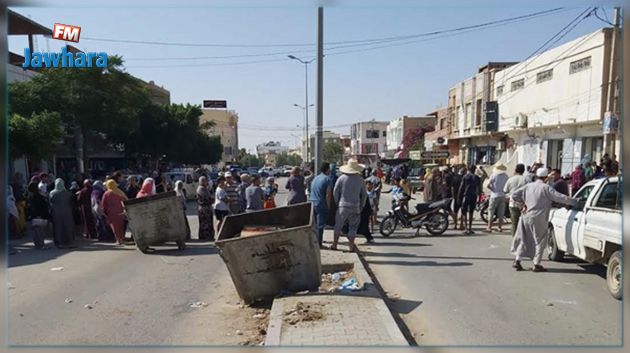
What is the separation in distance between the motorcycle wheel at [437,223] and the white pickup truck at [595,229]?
3501 millimetres

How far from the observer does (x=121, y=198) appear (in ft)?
36.4

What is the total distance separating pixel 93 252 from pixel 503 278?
8.04 meters

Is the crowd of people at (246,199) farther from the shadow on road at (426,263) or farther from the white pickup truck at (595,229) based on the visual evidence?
the white pickup truck at (595,229)

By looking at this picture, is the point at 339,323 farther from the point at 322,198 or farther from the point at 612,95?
the point at 612,95

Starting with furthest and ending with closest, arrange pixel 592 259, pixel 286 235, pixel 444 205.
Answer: pixel 444 205 → pixel 592 259 → pixel 286 235

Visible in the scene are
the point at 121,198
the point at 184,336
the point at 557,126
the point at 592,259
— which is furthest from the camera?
the point at 557,126

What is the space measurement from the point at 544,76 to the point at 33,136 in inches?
819

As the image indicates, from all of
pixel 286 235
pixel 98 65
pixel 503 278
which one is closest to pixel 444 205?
pixel 503 278

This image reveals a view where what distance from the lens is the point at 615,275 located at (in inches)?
251

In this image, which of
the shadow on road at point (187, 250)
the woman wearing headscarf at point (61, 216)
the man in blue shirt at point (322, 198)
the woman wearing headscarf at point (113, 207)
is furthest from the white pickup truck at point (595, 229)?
the woman wearing headscarf at point (61, 216)

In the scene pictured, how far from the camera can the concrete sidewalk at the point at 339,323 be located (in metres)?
4.59

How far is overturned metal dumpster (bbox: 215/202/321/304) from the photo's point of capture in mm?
5906

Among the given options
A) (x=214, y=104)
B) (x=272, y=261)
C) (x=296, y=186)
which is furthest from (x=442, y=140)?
(x=214, y=104)

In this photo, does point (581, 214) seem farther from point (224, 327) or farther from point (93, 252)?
point (93, 252)
